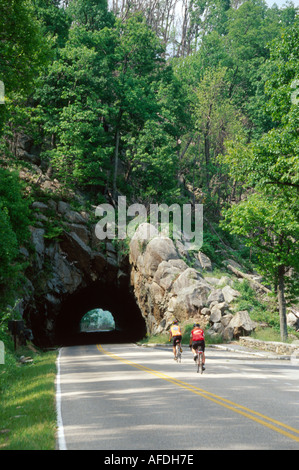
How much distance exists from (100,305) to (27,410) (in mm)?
49313

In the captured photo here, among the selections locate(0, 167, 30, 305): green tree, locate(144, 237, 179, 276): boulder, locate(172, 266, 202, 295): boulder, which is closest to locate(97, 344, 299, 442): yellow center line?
locate(0, 167, 30, 305): green tree

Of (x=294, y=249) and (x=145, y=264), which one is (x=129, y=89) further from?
(x=294, y=249)

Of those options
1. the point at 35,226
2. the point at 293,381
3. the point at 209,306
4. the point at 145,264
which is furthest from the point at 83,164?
the point at 293,381

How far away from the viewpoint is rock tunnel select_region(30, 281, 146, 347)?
41.6 m

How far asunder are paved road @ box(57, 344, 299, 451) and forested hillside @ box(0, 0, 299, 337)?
1102cm

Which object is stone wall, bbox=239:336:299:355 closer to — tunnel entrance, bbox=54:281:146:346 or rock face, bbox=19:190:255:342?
rock face, bbox=19:190:255:342

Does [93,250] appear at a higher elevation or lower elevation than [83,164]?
lower

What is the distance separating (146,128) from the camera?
4559 centimetres

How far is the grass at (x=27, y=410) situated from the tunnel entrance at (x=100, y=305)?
92.3 feet

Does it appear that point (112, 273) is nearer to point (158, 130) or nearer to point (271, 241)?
point (158, 130)

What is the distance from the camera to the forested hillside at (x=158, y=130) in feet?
78.8

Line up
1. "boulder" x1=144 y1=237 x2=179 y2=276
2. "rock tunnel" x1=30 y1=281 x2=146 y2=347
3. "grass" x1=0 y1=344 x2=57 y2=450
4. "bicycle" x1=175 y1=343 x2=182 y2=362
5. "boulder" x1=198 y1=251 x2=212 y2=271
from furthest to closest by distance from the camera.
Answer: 1. "rock tunnel" x1=30 y1=281 x2=146 y2=347
2. "boulder" x1=198 y1=251 x2=212 y2=271
3. "boulder" x1=144 y1=237 x2=179 y2=276
4. "bicycle" x1=175 y1=343 x2=182 y2=362
5. "grass" x1=0 y1=344 x2=57 y2=450

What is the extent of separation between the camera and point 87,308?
5838 centimetres

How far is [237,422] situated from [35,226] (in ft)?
108
